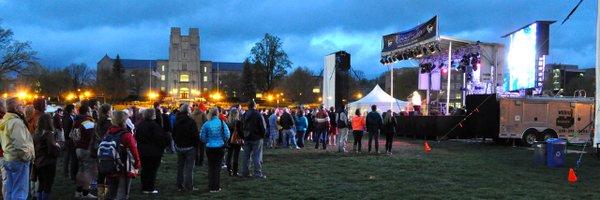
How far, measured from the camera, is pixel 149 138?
791cm

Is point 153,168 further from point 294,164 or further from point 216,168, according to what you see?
point 294,164

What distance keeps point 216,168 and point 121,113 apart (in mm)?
2801

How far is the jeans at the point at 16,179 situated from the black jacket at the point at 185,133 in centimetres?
252

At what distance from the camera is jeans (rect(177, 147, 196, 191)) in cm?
868

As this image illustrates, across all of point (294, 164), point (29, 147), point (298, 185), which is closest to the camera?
point (29, 147)

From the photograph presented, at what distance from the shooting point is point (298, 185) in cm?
972

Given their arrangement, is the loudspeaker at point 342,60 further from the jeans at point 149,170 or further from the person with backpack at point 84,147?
the person with backpack at point 84,147

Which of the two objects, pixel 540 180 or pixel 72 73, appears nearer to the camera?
pixel 540 180

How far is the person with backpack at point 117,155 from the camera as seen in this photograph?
6258mm

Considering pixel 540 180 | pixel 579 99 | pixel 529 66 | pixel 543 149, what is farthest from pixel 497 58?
pixel 540 180

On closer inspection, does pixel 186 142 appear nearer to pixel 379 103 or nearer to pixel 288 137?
pixel 288 137

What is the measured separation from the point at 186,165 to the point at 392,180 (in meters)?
4.24

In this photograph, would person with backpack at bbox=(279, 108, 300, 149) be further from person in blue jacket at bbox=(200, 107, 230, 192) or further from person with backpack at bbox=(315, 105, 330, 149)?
person in blue jacket at bbox=(200, 107, 230, 192)

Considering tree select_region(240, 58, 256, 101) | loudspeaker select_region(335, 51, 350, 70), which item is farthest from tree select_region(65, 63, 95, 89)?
loudspeaker select_region(335, 51, 350, 70)
